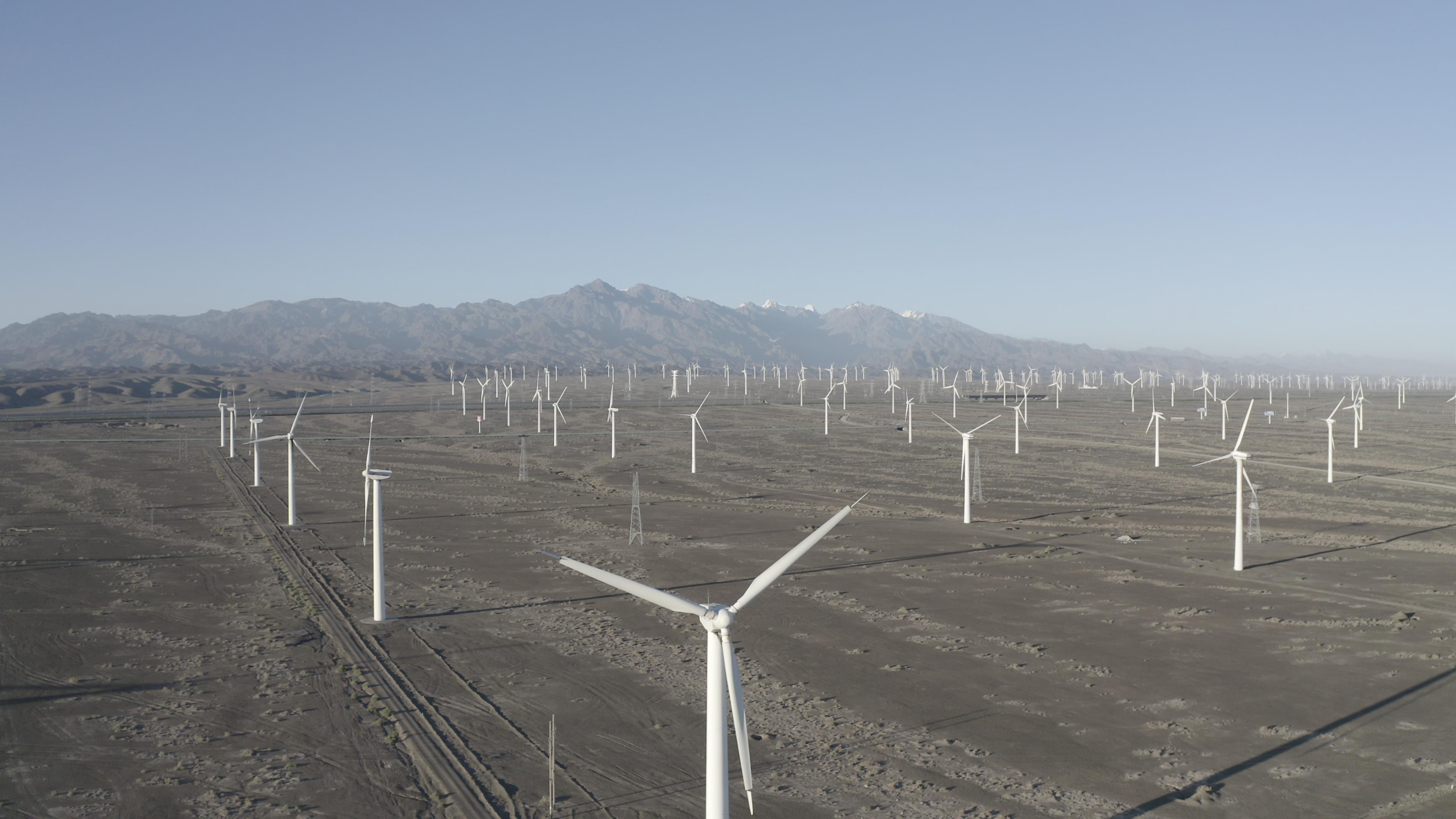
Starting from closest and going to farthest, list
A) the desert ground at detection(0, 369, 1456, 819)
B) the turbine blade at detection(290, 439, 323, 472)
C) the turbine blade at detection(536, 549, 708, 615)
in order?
the turbine blade at detection(536, 549, 708, 615) → the desert ground at detection(0, 369, 1456, 819) → the turbine blade at detection(290, 439, 323, 472)

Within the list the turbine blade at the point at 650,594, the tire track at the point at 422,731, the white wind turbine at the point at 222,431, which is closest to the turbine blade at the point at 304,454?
the white wind turbine at the point at 222,431

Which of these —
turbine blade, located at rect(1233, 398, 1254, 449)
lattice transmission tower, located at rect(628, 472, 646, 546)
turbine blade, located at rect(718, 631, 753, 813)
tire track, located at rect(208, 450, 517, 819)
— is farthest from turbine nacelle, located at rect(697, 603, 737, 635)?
turbine blade, located at rect(1233, 398, 1254, 449)

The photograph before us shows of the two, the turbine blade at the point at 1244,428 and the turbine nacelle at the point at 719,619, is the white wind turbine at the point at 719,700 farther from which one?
the turbine blade at the point at 1244,428

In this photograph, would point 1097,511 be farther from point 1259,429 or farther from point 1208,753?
point 1259,429

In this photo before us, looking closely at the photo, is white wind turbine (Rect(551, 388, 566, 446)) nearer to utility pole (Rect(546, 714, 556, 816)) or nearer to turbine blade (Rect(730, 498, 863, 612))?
utility pole (Rect(546, 714, 556, 816))

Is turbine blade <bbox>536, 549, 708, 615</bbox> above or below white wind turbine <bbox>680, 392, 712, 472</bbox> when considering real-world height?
above

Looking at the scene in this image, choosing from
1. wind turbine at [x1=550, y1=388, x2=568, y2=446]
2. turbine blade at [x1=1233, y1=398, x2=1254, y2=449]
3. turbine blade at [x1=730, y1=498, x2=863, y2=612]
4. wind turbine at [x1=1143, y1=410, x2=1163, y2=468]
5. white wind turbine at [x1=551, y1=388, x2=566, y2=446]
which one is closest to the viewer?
turbine blade at [x1=730, y1=498, x2=863, y2=612]

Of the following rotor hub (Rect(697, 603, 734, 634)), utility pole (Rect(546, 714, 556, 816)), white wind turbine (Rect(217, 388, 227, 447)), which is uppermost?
Result: rotor hub (Rect(697, 603, 734, 634))
